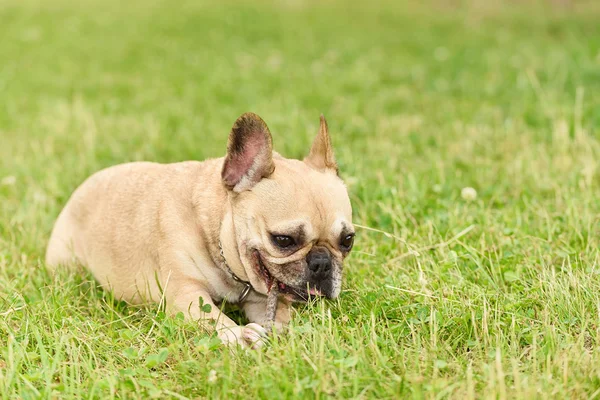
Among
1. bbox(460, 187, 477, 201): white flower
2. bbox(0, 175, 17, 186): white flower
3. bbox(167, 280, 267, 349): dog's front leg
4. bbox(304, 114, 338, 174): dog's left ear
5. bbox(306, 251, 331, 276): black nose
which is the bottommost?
bbox(0, 175, 17, 186): white flower

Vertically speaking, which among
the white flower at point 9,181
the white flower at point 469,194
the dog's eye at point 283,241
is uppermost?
the dog's eye at point 283,241

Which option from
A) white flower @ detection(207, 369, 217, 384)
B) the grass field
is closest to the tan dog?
the grass field

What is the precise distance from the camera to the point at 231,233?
3.31m

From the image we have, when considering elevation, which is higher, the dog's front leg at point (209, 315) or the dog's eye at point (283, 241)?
the dog's eye at point (283, 241)

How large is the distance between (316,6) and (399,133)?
8.17 meters

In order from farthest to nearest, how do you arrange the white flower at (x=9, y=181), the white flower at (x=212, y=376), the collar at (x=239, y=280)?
the white flower at (x=9, y=181) < the collar at (x=239, y=280) < the white flower at (x=212, y=376)

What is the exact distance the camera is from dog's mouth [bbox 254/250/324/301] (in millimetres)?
3211

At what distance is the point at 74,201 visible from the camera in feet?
14.5

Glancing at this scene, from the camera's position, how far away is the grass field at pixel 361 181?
272cm

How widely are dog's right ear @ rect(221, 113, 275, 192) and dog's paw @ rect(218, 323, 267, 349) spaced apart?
0.65 m

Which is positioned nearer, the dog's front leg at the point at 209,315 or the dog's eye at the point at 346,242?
the dog's front leg at the point at 209,315

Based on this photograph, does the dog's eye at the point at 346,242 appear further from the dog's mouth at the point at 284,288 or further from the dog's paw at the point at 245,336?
the dog's paw at the point at 245,336

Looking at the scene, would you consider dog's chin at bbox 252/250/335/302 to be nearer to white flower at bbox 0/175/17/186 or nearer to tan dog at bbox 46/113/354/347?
tan dog at bbox 46/113/354/347

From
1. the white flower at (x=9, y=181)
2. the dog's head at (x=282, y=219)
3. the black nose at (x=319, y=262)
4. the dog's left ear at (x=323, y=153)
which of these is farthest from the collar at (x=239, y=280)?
the white flower at (x=9, y=181)
